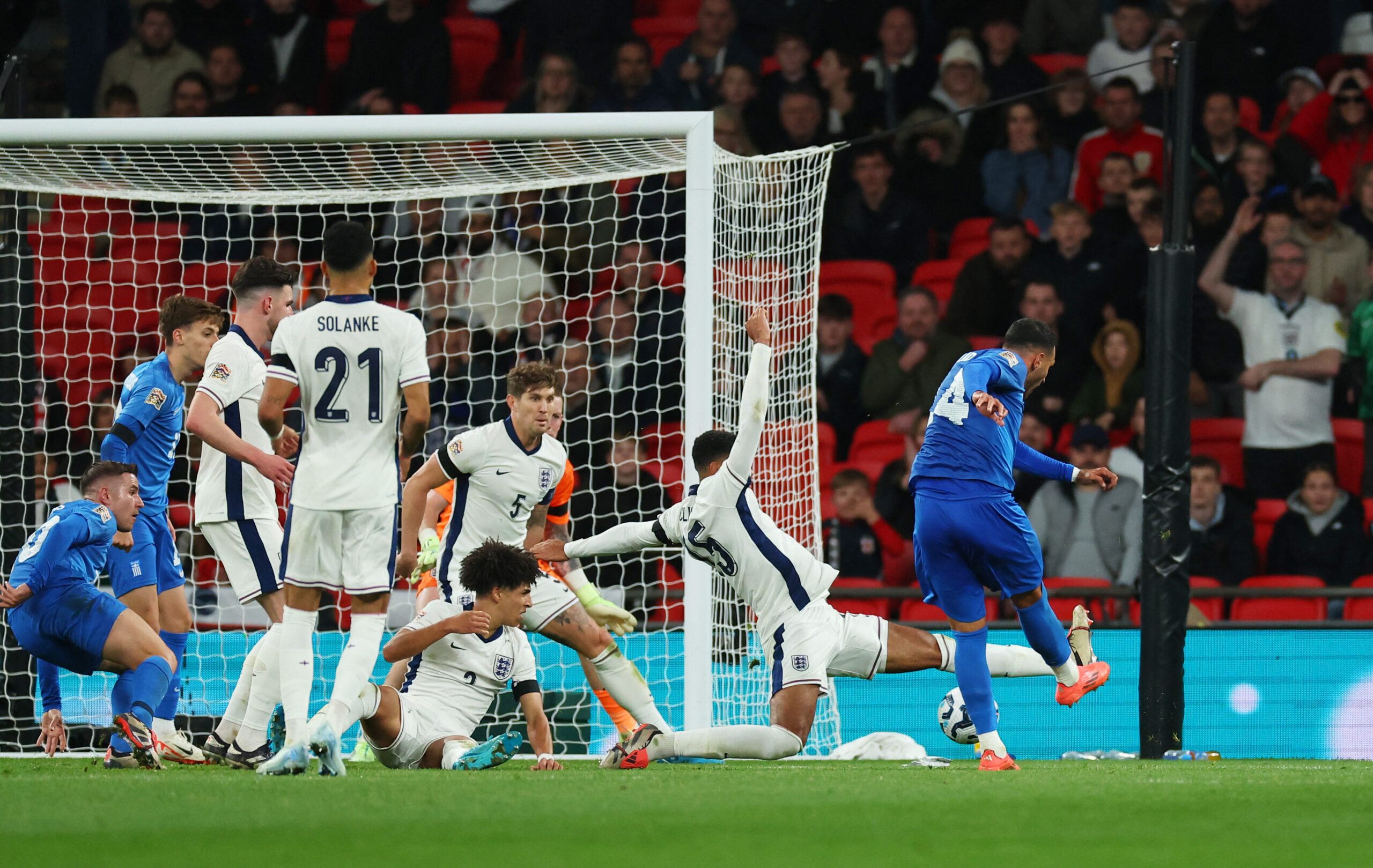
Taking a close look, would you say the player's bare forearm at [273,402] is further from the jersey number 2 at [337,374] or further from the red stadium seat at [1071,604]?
the red stadium seat at [1071,604]

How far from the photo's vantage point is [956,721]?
21.0ft

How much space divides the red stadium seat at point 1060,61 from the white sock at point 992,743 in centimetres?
689

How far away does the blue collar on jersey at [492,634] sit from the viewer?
244 inches

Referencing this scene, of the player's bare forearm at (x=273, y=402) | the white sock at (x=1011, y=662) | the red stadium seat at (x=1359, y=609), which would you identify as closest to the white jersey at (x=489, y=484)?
the player's bare forearm at (x=273, y=402)

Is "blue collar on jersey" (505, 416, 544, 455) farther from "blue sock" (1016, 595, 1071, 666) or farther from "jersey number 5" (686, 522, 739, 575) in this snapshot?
"blue sock" (1016, 595, 1071, 666)

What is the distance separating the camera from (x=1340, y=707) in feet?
25.3

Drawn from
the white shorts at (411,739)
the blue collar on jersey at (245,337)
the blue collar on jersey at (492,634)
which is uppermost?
the blue collar on jersey at (245,337)

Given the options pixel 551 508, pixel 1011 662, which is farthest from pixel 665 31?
pixel 1011 662

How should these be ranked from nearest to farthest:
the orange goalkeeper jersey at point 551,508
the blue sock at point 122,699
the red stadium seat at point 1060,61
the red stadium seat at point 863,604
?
the blue sock at point 122,699 → the orange goalkeeper jersey at point 551,508 → the red stadium seat at point 863,604 → the red stadium seat at point 1060,61

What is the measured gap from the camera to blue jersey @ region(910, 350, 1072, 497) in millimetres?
6027

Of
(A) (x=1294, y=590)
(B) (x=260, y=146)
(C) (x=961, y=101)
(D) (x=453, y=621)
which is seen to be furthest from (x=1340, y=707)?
(B) (x=260, y=146)

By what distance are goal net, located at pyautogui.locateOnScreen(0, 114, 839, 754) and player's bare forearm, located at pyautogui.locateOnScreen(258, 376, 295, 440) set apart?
1948mm

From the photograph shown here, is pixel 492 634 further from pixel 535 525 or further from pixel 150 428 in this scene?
pixel 150 428

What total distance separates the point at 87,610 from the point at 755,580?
2.60m
